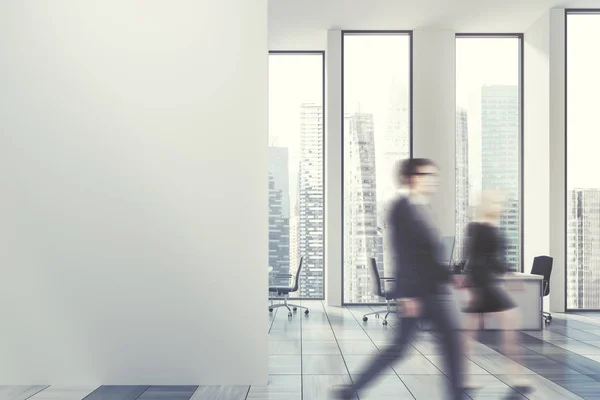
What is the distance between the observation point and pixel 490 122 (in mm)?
9148

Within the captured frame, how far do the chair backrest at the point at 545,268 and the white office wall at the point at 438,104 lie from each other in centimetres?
159

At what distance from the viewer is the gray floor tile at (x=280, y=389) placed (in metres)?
3.95

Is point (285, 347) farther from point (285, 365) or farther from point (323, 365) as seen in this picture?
point (323, 365)

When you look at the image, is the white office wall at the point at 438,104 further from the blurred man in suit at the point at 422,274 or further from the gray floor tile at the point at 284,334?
the blurred man in suit at the point at 422,274

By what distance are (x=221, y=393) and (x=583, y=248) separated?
22.6ft

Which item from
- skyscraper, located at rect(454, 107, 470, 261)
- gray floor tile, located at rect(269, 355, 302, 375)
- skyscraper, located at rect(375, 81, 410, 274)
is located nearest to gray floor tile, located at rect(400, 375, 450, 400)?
gray floor tile, located at rect(269, 355, 302, 375)

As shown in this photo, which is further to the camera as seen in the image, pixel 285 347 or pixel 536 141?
pixel 536 141

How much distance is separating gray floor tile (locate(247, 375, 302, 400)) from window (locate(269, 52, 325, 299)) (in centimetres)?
488

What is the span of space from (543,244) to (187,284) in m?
6.32

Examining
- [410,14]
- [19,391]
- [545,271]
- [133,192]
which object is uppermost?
[410,14]

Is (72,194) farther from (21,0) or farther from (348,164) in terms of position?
(348,164)

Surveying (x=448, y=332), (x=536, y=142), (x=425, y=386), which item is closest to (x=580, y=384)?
(x=425, y=386)

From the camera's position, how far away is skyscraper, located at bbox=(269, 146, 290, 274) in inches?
365

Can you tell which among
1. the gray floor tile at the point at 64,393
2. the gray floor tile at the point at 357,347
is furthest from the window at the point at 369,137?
the gray floor tile at the point at 64,393
